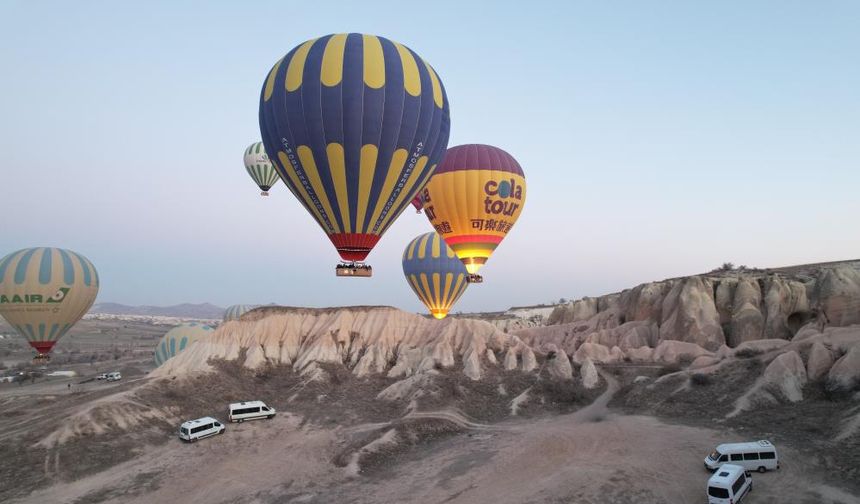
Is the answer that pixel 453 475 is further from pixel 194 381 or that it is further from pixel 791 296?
pixel 791 296

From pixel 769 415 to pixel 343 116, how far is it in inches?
1017

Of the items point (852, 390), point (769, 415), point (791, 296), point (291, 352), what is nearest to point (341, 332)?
point (291, 352)

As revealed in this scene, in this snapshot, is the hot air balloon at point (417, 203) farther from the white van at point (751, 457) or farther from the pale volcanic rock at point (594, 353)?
the white van at point (751, 457)

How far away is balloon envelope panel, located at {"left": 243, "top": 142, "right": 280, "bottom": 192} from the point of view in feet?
208

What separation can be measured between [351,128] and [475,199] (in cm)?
1481

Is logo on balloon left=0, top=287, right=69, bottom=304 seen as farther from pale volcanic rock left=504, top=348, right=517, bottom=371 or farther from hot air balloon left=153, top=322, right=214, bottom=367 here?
pale volcanic rock left=504, top=348, right=517, bottom=371

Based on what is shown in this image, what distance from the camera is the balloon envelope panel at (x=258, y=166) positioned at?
63.5 m

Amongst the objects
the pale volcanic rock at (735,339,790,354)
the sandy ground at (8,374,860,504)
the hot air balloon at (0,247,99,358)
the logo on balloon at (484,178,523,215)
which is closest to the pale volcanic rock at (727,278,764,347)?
A: the pale volcanic rock at (735,339,790,354)

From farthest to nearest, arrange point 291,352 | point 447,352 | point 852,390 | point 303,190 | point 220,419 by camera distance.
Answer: point 291,352, point 447,352, point 220,419, point 303,190, point 852,390

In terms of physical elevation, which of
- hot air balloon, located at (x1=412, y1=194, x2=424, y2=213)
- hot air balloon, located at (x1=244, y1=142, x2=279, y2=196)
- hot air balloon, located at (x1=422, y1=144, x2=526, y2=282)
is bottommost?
hot air balloon, located at (x1=422, y1=144, x2=526, y2=282)

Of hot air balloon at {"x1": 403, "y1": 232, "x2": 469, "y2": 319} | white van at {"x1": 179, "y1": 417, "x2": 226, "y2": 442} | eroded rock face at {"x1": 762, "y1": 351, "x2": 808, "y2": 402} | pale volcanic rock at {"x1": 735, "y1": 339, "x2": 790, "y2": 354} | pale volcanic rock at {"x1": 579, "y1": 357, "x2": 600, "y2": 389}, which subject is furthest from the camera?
hot air balloon at {"x1": 403, "y1": 232, "x2": 469, "y2": 319}

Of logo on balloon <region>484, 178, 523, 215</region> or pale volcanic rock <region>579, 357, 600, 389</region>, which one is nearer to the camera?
pale volcanic rock <region>579, 357, 600, 389</region>

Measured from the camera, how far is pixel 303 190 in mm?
25312

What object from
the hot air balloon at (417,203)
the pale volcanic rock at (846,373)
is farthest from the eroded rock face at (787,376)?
the hot air balloon at (417,203)
